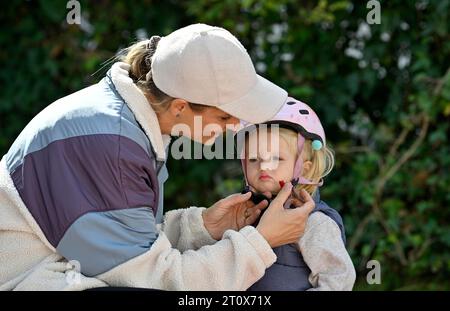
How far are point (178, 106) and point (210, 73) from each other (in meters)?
0.17

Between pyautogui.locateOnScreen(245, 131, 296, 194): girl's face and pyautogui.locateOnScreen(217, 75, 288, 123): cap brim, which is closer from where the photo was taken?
pyautogui.locateOnScreen(217, 75, 288, 123): cap brim

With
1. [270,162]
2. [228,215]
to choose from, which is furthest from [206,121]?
[228,215]

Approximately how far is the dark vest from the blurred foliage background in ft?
6.26

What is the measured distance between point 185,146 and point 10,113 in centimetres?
151

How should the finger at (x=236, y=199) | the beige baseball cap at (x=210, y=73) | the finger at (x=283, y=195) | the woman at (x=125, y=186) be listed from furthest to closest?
the finger at (x=236, y=199) → the finger at (x=283, y=195) → the beige baseball cap at (x=210, y=73) → the woman at (x=125, y=186)

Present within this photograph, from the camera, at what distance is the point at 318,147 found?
3.19 metres

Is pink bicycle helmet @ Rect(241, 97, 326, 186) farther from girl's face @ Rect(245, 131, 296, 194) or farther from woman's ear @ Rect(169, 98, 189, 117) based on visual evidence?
woman's ear @ Rect(169, 98, 189, 117)

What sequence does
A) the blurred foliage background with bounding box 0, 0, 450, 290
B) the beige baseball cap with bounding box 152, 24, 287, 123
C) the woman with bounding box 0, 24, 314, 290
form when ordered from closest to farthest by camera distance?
the woman with bounding box 0, 24, 314, 290 → the beige baseball cap with bounding box 152, 24, 287, 123 → the blurred foliage background with bounding box 0, 0, 450, 290

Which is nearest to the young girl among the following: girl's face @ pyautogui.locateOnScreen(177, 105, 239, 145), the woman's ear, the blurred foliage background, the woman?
the woman

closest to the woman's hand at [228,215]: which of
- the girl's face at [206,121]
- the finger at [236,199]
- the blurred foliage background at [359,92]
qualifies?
the finger at [236,199]

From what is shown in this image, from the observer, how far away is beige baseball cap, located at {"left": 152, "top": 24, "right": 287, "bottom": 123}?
2822mm

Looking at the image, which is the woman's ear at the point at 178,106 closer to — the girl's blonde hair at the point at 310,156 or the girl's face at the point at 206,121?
the girl's face at the point at 206,121

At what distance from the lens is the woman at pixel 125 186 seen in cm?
271
